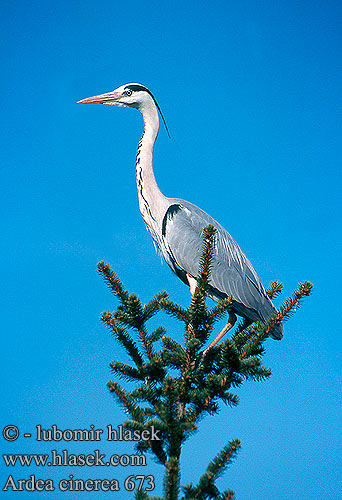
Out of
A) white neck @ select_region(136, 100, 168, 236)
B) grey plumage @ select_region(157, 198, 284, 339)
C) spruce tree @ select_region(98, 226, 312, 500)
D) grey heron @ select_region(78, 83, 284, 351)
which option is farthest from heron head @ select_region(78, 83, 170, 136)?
spruce tree @ select_region(98, 226, 312, 500)

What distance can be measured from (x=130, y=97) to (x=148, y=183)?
3.72ft

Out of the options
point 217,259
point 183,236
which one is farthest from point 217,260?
point 183,236

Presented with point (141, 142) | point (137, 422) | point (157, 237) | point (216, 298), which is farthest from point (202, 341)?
point (141, 142)

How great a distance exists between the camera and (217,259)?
189 inches

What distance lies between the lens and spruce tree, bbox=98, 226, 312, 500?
2.17m

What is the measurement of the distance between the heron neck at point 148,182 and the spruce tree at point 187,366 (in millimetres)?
2035

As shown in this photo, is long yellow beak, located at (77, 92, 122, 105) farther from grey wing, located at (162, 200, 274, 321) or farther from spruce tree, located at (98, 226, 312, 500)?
spruce tree, located at (98, 226, 312, 500)

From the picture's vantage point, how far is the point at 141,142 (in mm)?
5176

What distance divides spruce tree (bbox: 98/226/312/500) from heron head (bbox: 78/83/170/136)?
3.04 metres

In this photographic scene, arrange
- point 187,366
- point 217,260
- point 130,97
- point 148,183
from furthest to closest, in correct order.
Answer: point 130,97 < point 148,183 < point 217,260 < point 187,366

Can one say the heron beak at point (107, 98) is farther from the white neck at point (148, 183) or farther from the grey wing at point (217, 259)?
the grey wing at point (217, 259)

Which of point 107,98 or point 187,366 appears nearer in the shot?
point 187,366

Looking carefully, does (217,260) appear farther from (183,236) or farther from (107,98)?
(107,98)

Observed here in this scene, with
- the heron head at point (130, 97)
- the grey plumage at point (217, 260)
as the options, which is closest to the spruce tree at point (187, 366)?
the grey plumage at point (217, 260)
